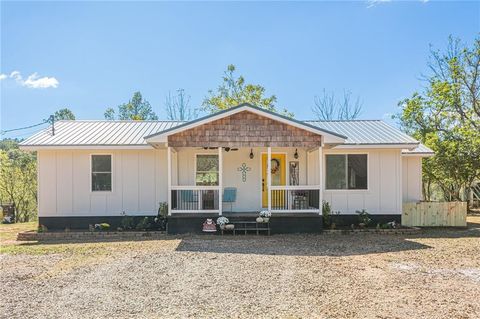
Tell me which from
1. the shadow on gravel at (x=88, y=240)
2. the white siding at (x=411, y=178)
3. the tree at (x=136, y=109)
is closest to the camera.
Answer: the shadow on gravel at (x=88, y=240)

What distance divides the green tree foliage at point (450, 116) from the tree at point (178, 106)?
2224 cm

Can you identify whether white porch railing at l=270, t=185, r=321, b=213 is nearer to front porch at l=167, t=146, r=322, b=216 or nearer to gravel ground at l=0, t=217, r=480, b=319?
front porch at l=167, t=146, r=322, b=216

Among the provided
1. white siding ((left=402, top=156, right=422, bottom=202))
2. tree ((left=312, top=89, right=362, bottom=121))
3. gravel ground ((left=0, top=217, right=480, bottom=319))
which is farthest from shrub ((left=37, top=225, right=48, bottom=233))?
tree ((left=312, top=89, right=362, bottom=121))

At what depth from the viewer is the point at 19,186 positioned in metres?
22.2

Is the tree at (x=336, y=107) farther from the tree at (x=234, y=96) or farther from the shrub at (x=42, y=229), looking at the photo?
the shrub at (x=42, y=229)

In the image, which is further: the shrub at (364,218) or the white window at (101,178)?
the white window at (101,178)

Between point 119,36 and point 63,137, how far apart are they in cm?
932

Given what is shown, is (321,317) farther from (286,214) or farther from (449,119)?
(449,119)

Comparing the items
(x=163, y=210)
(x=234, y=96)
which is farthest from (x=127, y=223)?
(x=234, y=96)

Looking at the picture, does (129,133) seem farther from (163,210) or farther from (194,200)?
(194,200)

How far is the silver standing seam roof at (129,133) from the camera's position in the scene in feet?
39.9

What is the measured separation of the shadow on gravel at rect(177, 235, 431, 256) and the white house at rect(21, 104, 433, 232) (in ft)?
3.21

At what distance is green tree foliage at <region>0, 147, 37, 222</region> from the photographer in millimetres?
21761

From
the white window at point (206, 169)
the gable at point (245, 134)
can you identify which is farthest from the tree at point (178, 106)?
the gable at point (245, 134)
